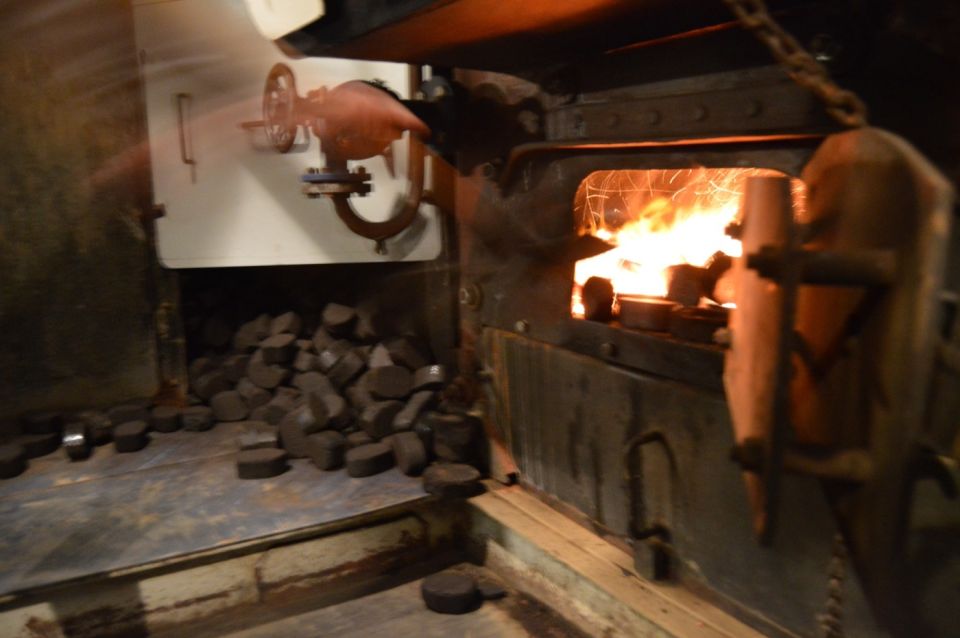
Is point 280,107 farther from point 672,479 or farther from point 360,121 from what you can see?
point 672,479

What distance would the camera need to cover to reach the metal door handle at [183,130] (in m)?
3.30

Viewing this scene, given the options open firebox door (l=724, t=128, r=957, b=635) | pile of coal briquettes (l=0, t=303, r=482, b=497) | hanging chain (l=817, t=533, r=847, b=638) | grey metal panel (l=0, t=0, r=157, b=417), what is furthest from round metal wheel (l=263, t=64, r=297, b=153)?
hanging chain (l=817, t=533, r=847, b=638)

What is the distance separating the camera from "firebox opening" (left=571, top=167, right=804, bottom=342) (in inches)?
84.0

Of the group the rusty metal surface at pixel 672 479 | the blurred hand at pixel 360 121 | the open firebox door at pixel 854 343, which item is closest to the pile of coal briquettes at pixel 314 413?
the rusty metal surface at pixel 672 479

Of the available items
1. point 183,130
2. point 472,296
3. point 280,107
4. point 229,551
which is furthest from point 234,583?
point 183,130

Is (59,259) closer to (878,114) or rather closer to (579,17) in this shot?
(579,17)

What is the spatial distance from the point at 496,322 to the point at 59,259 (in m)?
2.07

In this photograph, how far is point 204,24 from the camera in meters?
3.23

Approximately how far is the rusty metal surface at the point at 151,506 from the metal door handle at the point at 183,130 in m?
1.26

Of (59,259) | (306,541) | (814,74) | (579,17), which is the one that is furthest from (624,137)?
(59,259)

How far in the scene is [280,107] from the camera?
10.3ft

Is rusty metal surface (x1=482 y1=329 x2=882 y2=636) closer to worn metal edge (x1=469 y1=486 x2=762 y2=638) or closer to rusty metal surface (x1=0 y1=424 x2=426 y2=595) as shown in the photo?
worn metal edge (x1=469 y1=486 x2=762 y2=638)

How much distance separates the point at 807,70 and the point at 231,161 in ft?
8.77

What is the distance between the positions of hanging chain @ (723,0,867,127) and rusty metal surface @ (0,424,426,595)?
6.35 ft
